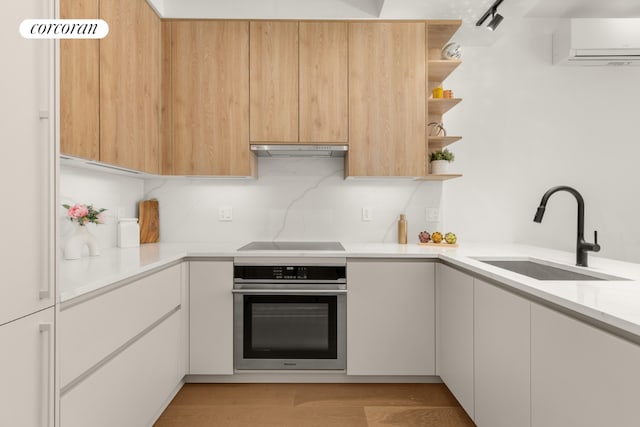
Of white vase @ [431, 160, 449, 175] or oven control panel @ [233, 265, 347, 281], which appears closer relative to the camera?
oven control panel @ [233, 265, 347, 281]

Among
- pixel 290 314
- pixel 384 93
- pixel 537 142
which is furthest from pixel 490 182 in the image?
pixel 290 314

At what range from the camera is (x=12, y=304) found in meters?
0.99

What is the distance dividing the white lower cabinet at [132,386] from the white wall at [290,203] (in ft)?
3.01

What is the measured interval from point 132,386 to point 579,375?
1.73 m

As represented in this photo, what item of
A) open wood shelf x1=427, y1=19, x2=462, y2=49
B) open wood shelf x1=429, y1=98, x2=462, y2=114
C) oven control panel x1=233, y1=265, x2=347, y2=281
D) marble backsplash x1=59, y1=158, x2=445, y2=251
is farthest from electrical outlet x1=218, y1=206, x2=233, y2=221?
open wood shelf x1=427, y1=19, x2=462, y2=49

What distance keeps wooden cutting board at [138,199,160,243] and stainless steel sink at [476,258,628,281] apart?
2306 millimetres

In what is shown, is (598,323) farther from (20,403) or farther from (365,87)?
(365,87)

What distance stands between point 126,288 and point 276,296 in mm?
955

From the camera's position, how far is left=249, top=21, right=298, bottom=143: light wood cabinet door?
8.64ft

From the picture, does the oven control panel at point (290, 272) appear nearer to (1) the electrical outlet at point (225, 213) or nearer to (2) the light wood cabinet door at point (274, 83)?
(1) the electrical outlet at point (225, 213)

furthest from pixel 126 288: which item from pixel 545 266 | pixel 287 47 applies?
pixel 545 266

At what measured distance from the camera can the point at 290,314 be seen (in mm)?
2389

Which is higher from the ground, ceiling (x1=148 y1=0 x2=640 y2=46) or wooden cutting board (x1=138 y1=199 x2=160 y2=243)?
ceiling (x1=148 y1=0 x2=640 y2=46)

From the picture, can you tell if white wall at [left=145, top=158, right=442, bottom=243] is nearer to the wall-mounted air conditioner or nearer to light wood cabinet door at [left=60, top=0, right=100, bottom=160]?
light wood cabinet door at [left=60, top=0, right=100, bottom=160]
